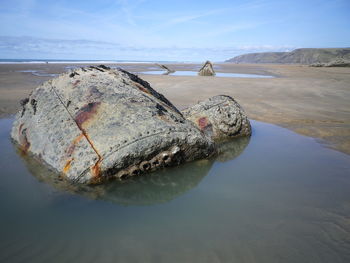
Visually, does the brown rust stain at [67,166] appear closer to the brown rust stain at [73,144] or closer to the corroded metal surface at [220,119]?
the brown rust stain at [73,144]

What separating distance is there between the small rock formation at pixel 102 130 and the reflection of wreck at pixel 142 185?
8cm

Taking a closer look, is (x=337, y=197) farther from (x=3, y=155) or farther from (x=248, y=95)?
(x=248, y=95)

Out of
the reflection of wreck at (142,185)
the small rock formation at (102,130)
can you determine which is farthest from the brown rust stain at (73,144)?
the reflection of wreck at (142,185)

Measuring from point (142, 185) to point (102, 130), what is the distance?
73 cm

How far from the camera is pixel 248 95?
8.80 metres

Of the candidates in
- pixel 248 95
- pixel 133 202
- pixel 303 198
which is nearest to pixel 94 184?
pixel 133 202

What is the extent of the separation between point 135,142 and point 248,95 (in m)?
7.16

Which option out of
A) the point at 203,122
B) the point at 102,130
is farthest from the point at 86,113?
the point at 203,122

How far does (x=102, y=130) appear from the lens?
2.61 metres

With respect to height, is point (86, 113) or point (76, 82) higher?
point (76, 82)

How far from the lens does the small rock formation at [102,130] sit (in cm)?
248

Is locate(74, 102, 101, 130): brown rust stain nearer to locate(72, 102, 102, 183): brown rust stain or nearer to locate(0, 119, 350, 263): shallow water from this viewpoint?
locate(72, 102, 102, 183): brown rust stain

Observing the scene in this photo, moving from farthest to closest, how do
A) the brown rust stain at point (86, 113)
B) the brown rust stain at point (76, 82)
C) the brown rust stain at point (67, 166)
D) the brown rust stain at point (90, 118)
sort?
1. the brown rust stain at point (76, 82)
2. the brown rust stain at point (86, 113)
3. the brown rust stain at point (67, 166)
4. the brown rust stain at point (90, 118)

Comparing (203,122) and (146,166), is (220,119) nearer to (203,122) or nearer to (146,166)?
(203,122)
